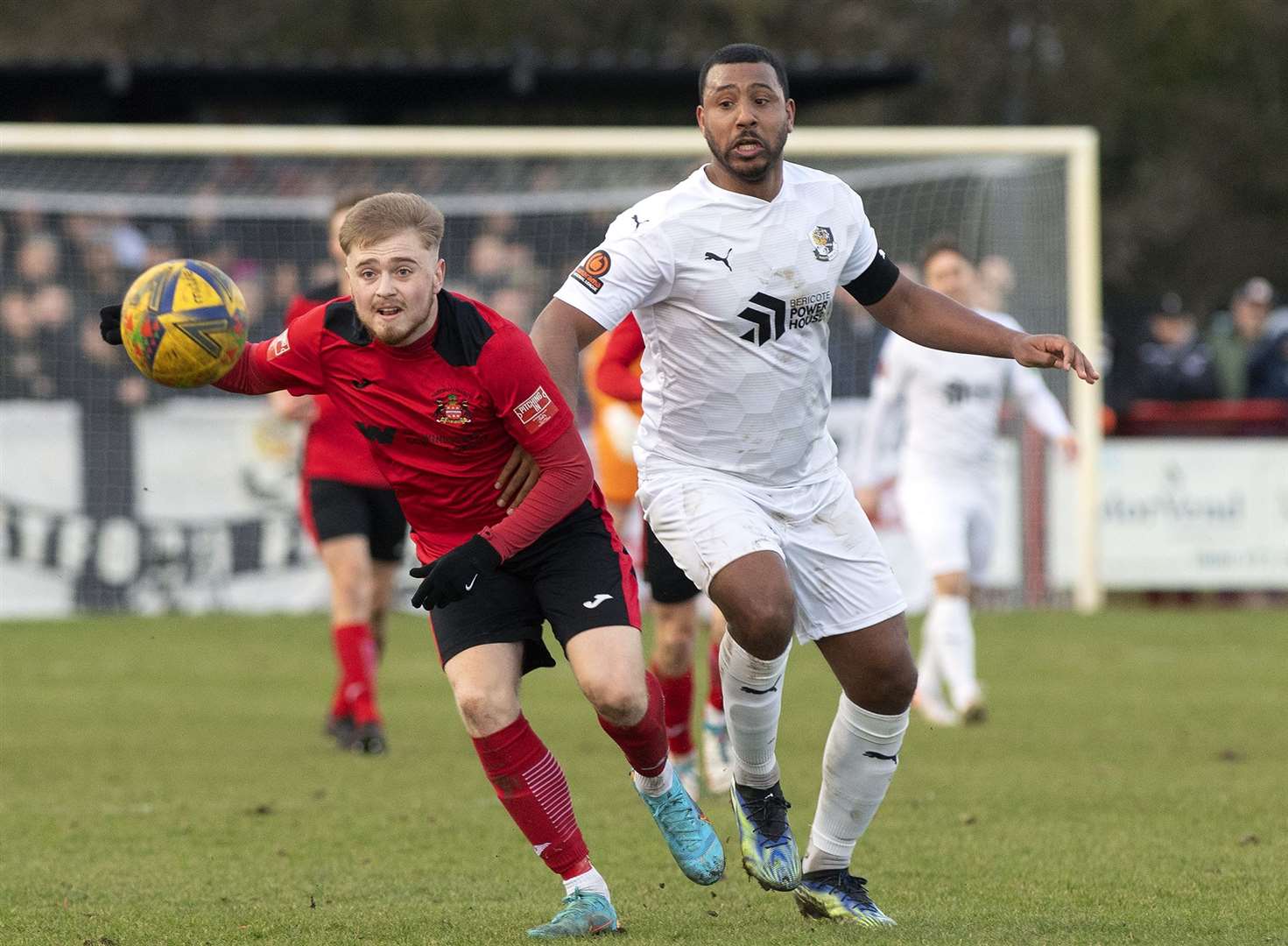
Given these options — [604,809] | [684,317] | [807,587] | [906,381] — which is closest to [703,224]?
[684,317]

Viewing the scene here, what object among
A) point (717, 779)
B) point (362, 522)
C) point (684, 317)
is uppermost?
point (684, 317)

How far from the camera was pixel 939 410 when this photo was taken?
11.2m

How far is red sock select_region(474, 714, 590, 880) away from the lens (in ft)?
18.5

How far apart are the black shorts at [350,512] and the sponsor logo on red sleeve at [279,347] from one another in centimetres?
417

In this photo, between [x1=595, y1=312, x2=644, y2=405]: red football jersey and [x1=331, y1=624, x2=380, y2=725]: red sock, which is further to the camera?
[x1=331, y1=624, x2=380, y2=725]: red sock

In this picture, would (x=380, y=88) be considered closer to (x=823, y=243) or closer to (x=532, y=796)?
(x=823, y=243)

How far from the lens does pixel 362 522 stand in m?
9.89

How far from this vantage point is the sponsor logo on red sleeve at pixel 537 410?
552 cm

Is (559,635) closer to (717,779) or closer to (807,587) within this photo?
(807,587)

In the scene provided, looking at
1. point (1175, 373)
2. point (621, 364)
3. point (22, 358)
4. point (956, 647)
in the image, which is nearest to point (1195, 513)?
point (1175, 373)

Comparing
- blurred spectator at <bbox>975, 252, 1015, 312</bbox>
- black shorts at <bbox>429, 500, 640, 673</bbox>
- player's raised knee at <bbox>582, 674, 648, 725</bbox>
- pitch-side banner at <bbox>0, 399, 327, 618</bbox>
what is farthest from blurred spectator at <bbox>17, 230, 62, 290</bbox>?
player's raised knee at <bbox>582, 674, 648, 725</bbox>

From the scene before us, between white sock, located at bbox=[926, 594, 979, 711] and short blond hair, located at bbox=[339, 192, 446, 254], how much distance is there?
5.77m

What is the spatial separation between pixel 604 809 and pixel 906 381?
3978 mm

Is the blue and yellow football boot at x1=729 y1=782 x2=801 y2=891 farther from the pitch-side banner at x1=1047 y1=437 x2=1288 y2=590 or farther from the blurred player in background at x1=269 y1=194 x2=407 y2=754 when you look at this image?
the pitch-side banner at x1=1047 y1=437 x2=1288 y2=590
